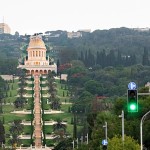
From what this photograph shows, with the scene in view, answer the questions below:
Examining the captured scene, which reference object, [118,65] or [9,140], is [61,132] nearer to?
[9,140]

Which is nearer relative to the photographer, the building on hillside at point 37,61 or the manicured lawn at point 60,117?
the manicured lawn at point 60,117

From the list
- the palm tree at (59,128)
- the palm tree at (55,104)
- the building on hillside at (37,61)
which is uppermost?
the building on hillside at (37,61)

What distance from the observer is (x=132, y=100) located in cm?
2122

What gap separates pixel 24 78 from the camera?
117m

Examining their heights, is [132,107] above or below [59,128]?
above

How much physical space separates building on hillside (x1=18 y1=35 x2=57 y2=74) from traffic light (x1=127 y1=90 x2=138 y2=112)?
10988 centimetres

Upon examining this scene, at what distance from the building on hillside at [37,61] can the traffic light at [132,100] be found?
10988 centimetres

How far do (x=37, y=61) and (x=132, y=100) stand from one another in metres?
119

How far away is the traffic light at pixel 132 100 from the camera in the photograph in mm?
21045

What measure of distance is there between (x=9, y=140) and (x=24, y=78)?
48.9 meters

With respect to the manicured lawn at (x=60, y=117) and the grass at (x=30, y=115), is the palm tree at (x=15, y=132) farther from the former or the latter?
the manicured lawn at (x=60, y=117)

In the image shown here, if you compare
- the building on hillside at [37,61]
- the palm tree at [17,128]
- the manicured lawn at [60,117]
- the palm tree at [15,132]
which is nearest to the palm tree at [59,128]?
the palm tree at [17,128]

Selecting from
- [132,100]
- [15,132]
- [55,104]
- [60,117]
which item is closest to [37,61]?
[55,104]

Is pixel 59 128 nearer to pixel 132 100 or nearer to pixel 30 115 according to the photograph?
pixel 30 115
